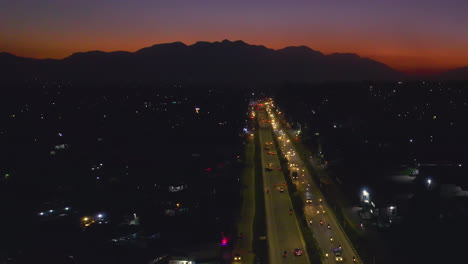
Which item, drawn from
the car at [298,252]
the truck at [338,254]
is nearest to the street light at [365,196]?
the truck at [338,254]

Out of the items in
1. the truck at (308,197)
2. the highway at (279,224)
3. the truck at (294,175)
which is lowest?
the highway at (279,224)

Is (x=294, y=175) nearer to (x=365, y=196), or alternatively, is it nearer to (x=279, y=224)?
(x=365, y=196)

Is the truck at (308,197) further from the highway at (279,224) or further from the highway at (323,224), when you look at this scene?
the highway at (279,224)

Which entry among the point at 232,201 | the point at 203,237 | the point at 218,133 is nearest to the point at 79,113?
the point at 218,133

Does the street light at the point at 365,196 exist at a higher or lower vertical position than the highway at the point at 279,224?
higher

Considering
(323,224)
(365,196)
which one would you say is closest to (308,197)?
(365,196)

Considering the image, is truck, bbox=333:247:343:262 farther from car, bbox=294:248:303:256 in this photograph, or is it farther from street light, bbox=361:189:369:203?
street light, bbox=361:189:369:203

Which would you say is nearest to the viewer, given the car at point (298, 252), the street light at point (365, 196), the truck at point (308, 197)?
the car at point (298, 252)

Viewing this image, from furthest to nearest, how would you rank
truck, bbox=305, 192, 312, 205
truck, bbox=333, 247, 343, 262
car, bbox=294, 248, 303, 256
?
truck, bbox=305, 192, 312, 205 < car, bbox=294, 248, 303, 256 < truck, bbox=333, 247, 343, 262

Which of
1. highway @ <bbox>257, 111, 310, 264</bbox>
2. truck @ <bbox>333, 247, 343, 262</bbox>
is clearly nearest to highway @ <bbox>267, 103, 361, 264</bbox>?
truck @ <bbox>333, 247, 343, 262</bbox>

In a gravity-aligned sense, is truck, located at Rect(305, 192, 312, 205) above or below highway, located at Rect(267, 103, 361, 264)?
above

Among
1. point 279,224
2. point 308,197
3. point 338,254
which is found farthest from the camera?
point 308,197
